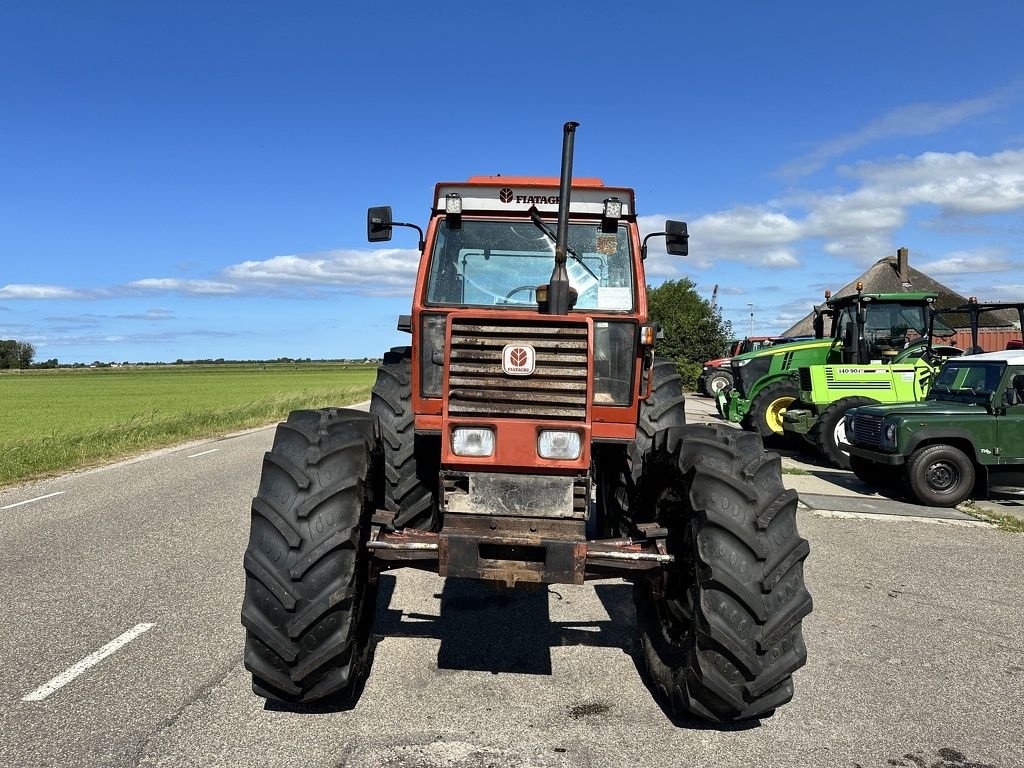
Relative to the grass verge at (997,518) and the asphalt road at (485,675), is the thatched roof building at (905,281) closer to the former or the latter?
the grass verge at (997,518)

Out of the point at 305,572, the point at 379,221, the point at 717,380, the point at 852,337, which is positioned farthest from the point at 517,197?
the point at 717,380

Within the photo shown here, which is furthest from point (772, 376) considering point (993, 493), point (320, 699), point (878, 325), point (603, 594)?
point (320, 699)

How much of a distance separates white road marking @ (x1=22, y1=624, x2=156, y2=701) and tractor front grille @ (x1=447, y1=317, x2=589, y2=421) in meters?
2.49

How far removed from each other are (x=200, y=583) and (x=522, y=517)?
3438 mm

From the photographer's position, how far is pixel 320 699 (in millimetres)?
3734

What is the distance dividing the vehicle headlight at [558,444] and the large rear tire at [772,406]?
1215 centimetres

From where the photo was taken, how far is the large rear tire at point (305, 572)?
342 centimetres

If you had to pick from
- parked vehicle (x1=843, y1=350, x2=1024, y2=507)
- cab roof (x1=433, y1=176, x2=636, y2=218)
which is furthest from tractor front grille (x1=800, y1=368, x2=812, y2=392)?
cab roof (x1=433, y1=176, x2=636, y2=218)

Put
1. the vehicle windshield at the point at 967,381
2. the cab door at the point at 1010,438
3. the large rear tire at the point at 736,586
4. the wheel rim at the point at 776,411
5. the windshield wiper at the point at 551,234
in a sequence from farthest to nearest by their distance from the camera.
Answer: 1. the wheel rim at the point at 776,411
2. the vehicle windshield at the point at 967,381
3. the cab door at the point at 1010,438
4. the windshield wiper at the point at 551,234
5. the large rear tire at the point at 736,586

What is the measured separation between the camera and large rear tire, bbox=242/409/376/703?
342cm

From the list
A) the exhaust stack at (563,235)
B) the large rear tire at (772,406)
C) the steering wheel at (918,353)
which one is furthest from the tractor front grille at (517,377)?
the steering wheel at (918,353)

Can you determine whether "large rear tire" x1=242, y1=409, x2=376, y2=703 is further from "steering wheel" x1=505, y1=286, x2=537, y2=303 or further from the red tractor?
"steering wheel" x1=505, y1=286, x2=537, y2=303

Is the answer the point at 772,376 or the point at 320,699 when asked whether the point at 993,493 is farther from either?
the point at 320,699

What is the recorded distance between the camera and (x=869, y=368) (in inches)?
542
